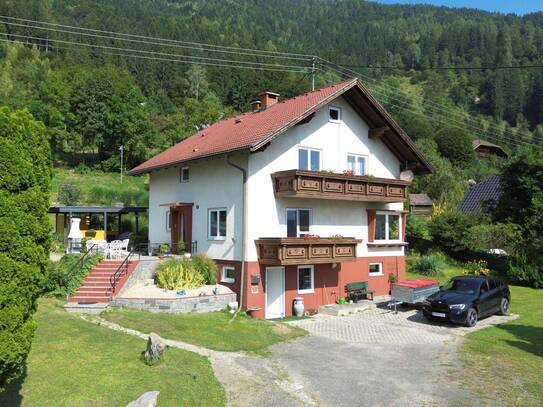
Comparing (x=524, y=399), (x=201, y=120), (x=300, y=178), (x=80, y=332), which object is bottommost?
(x=524, y=399)

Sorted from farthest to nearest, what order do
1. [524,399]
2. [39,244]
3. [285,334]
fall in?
[285,334] → [524,399] → [39,244]

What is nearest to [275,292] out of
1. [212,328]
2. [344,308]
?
[344,308]

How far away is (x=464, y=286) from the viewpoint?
19.8m

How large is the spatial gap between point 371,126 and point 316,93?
10.7ft

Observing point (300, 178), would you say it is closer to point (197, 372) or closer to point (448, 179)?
point (197, 372)

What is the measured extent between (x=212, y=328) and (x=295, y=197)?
7.38m

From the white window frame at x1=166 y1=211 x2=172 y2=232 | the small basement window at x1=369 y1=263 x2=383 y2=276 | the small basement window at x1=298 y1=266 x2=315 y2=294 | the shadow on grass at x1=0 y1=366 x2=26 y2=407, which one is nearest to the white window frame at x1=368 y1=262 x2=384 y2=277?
the small basement window at x1=369 y1=263 x2=383 y2=276

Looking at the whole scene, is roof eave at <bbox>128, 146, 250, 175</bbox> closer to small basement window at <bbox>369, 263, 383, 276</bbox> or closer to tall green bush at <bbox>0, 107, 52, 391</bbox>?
small basement window at <bbox>369, 263, 383, 276</bbox>

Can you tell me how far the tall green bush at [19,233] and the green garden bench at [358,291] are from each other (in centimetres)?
1637

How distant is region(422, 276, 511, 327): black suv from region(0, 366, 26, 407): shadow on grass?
47.8 ft

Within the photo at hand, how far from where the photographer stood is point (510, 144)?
119m

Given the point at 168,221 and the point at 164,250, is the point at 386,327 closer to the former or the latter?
the point at 164,250

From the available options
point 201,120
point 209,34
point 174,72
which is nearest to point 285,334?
point 201,120

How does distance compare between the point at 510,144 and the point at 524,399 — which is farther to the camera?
the point at 510,144
